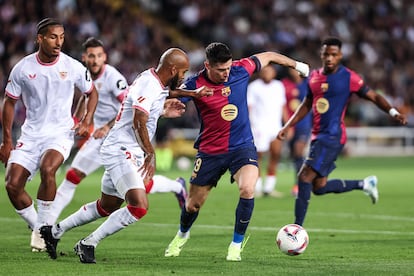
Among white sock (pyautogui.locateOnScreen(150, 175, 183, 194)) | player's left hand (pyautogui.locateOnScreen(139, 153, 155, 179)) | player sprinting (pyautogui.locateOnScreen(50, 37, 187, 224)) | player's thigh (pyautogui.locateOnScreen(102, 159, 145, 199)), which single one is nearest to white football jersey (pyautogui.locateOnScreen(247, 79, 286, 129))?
player sprinting (pyautogui.locateOnScreen(50, 37, 187, 224))

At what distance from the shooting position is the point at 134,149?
1001 centimetres

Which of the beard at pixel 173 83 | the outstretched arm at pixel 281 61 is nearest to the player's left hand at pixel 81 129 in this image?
the beard at pixel 173 83

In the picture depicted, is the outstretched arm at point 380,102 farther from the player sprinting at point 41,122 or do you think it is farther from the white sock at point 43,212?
the white sock at point 43,212

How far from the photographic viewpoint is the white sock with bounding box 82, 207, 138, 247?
9.68 metres

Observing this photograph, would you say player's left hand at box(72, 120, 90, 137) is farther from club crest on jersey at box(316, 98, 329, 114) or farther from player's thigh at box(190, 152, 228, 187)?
club crest on jersey at box(316, 98, 329, 114)

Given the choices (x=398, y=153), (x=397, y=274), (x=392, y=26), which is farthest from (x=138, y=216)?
(x=392, y=26)

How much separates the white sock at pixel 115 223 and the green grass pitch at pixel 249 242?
0.83ft

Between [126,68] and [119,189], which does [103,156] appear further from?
[126,68]

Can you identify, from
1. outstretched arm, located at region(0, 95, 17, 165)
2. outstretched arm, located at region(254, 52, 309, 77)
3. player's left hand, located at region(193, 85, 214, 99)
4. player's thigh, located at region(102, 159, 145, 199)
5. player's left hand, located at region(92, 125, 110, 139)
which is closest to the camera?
player's thigh, located at region(102, 159, 145, 199)

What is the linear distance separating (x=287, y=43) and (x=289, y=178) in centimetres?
1145

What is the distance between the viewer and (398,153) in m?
33.5

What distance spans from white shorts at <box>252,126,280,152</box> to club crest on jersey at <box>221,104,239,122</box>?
8480 mm

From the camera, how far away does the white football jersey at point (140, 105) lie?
9.59 meters

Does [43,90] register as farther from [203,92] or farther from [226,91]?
[226,91]
